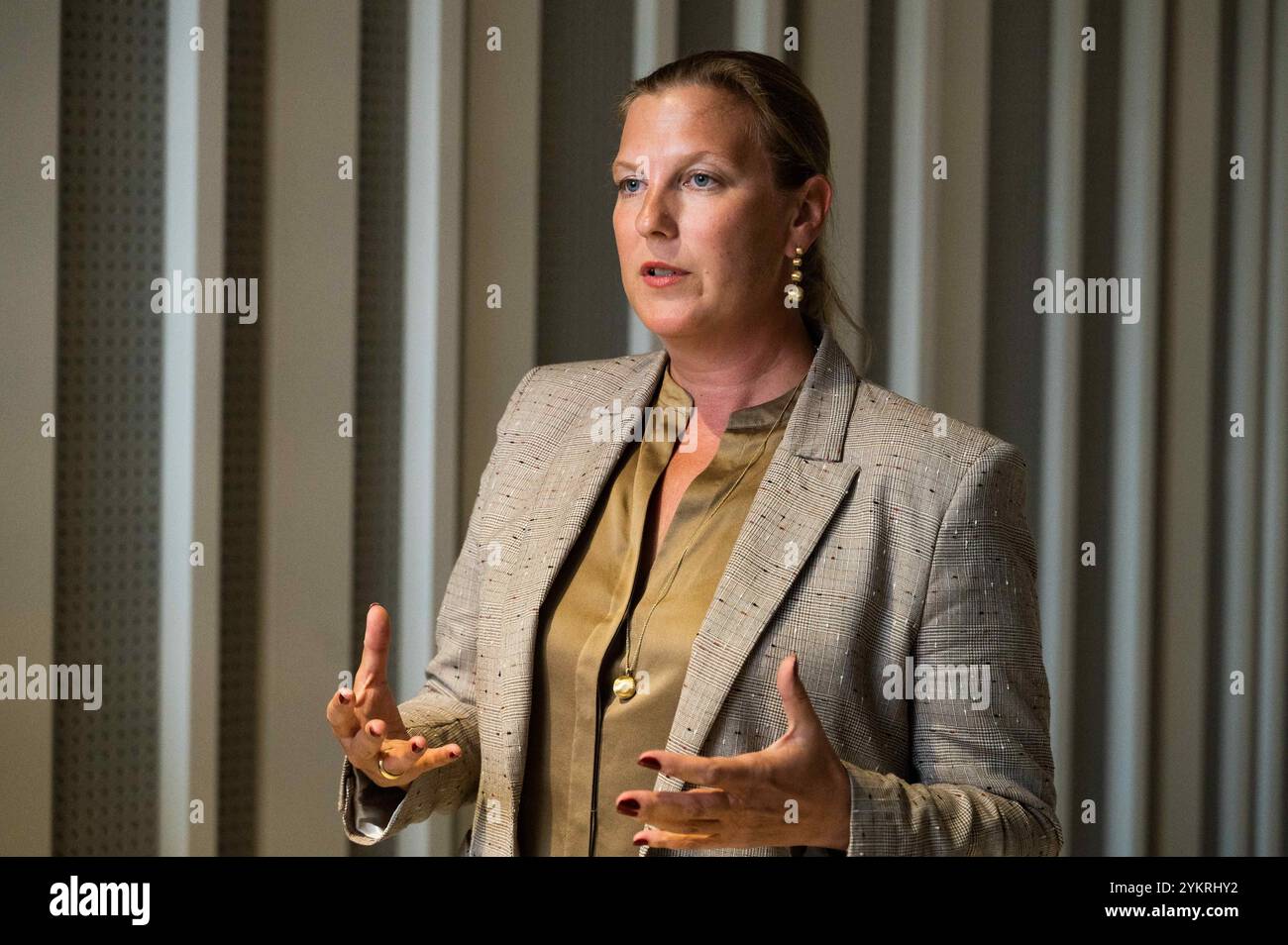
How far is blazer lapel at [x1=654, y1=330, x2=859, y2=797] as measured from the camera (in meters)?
1.64

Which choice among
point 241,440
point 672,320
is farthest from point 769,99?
point 241,440

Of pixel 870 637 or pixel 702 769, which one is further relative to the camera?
pixel 870 637

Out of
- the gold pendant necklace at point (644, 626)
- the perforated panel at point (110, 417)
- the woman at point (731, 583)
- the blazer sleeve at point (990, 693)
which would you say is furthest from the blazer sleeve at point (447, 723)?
the perforated panel at point (110, 417)

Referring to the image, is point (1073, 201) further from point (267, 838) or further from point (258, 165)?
point (267, 838)

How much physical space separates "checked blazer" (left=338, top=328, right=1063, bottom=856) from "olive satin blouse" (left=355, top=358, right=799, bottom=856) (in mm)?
31

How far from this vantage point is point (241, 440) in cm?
262

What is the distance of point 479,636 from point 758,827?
599mm

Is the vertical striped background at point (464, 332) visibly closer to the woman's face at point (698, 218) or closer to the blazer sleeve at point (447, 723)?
the woman's face at point (698, 218)

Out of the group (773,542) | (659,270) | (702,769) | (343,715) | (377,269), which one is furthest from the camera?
(377,269)

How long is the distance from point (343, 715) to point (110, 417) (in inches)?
49.0

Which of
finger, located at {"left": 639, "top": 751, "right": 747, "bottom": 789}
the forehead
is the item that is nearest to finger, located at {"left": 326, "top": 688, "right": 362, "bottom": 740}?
finger, located at {"left": 639, "top": 751, "right": 747, "bottom": 789}

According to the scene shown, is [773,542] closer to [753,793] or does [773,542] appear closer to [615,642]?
[615,642]

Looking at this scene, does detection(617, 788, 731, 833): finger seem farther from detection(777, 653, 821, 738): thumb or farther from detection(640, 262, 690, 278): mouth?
detection(640, 262, 690, 278): mouth

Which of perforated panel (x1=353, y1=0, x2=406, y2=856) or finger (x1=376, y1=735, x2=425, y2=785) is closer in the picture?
finger (x1=376, y1=735, x2=425, y2=785)
